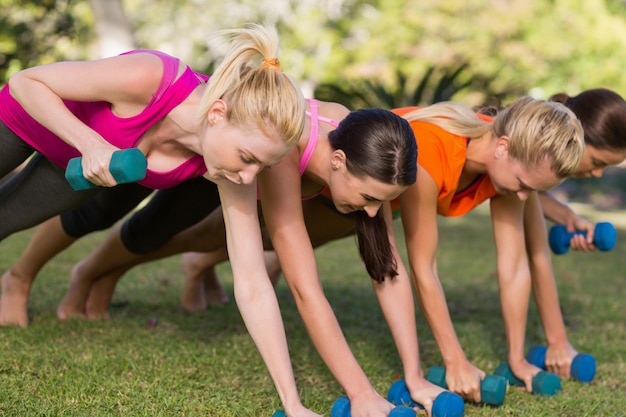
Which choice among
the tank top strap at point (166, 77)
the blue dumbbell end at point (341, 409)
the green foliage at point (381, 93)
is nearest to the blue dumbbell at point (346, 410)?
the blue dumbbell end at point (341, 409)

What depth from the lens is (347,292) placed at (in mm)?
5859

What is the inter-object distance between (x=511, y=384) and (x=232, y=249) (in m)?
1.62

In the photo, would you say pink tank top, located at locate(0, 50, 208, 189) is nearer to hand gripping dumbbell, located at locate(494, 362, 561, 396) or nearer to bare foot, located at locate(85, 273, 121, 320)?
bare foot, located at locate(85, 273, 121, 320)

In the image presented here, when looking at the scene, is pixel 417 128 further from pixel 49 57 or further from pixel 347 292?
pixel 49 57

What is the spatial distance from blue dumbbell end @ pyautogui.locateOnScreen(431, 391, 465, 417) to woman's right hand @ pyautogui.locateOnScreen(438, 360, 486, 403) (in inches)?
9.3

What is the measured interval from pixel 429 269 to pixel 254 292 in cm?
92

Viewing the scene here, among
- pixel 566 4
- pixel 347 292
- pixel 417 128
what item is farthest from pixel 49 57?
pixel 566 4

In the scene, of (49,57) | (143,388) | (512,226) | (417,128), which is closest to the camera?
(143,388)

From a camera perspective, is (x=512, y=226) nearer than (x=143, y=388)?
No

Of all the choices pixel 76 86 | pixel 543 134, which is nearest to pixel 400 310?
pixel 543 134

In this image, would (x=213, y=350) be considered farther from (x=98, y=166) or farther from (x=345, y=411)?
(x=98, y=166)

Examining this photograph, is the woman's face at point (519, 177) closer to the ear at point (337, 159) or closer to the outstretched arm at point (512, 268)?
the outstretched arm at point (512, 268)

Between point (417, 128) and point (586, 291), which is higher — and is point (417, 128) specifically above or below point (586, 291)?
above

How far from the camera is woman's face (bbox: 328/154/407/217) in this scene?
9.71 ft
